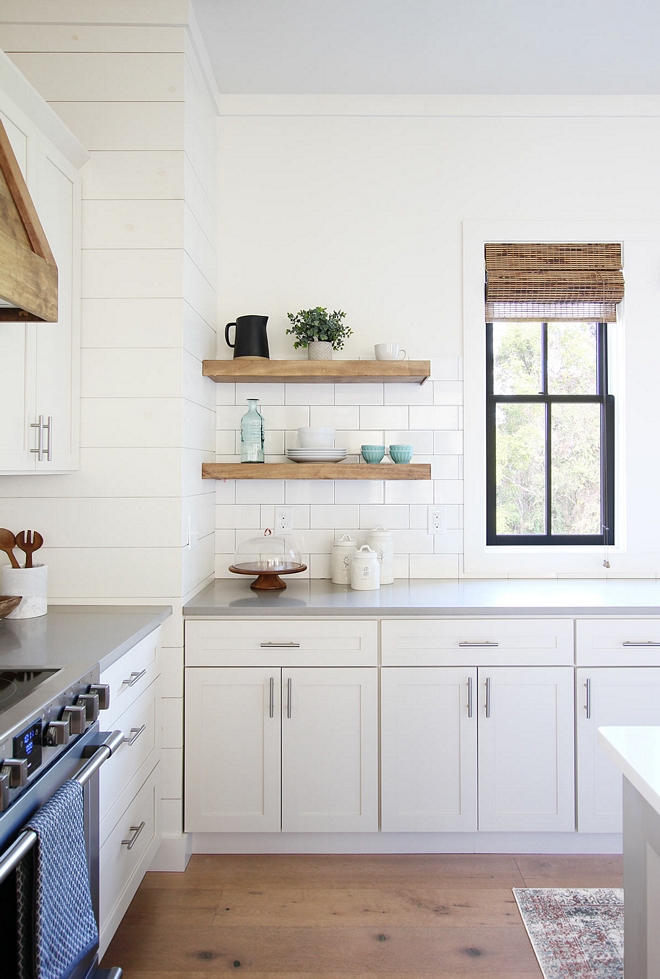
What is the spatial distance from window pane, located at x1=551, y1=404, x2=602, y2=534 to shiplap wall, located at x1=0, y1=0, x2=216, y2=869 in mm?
1861

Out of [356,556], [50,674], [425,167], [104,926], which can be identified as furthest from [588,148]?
[104,926]

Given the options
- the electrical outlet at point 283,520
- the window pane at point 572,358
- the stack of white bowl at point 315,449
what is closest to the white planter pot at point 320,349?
the stack of white bowl at point 315,449

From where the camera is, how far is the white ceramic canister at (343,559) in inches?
115

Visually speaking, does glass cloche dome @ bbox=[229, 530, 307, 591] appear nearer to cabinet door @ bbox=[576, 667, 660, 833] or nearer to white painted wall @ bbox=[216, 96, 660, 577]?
white painted wall @ bbox=[216, 96, 660, 577]

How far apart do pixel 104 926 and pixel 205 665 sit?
0.86 m

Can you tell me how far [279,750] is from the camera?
8.12 feet

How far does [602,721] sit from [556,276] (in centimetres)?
198

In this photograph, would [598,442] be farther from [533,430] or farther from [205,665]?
[205,665]

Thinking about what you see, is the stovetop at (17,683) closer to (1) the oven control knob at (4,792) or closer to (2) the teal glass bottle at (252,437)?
(1) the oven control knob at (4,792)

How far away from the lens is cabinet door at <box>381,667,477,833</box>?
8.17 feet

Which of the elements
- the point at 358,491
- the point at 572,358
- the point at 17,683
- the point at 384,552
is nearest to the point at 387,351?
the point at 358,491

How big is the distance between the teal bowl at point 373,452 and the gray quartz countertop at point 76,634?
1086mm

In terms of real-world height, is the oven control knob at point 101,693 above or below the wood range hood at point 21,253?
below

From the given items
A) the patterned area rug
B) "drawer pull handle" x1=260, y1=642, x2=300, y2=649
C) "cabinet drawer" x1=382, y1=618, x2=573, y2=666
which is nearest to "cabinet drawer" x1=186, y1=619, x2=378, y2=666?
"drawer pull handle" x1=260, y1=642, x2=300, y2=649
